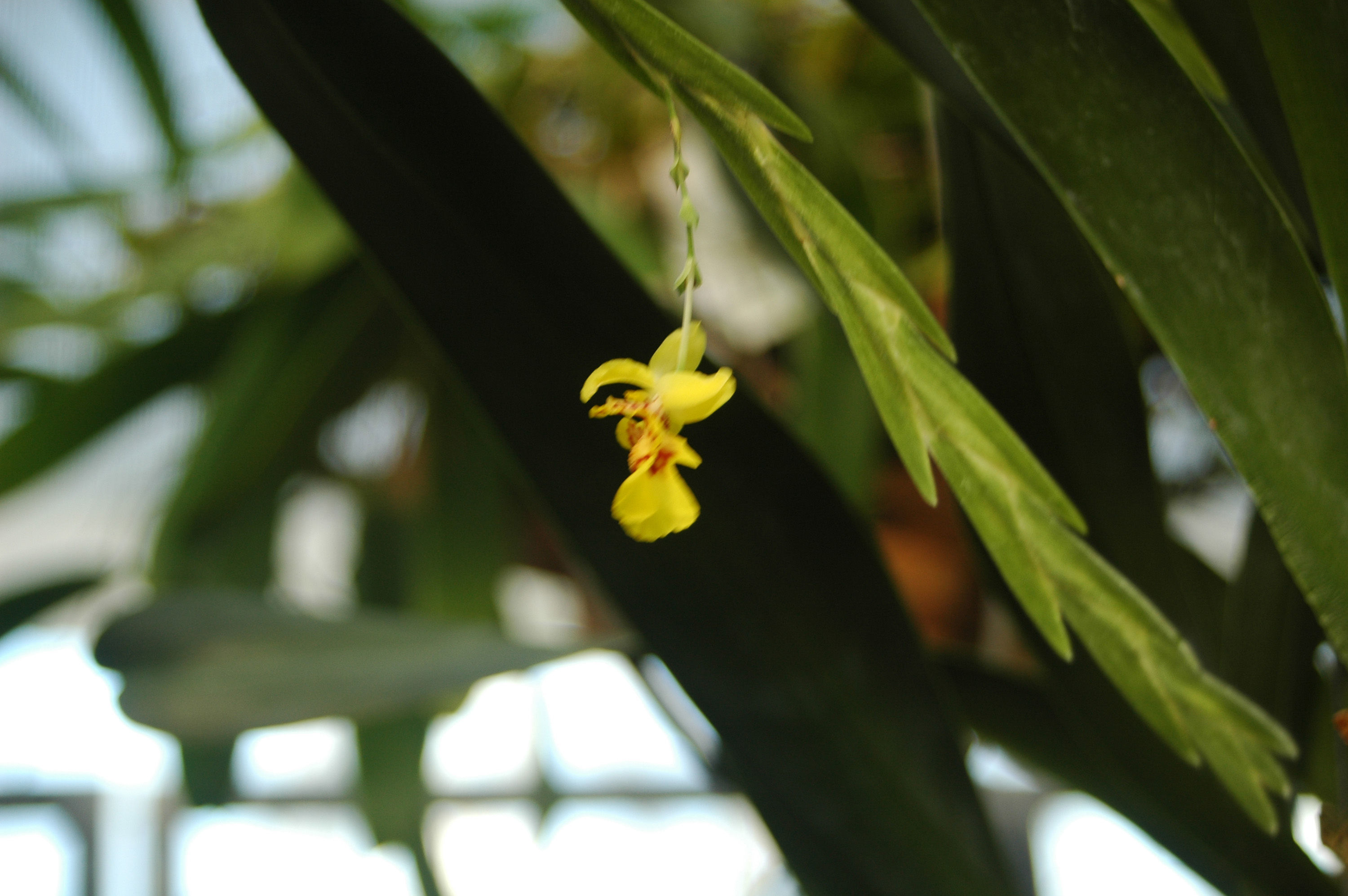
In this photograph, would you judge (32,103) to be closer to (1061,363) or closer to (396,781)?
(396,781)

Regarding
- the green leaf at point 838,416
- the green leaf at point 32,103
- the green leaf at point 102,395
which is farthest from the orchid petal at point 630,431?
the green leaf at point 32,103

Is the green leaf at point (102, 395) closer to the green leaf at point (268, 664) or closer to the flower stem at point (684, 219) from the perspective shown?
the green leaf at point (268, 664)

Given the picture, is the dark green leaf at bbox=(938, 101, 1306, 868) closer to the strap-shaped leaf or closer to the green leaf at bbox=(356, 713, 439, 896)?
the strap-shaped leaf

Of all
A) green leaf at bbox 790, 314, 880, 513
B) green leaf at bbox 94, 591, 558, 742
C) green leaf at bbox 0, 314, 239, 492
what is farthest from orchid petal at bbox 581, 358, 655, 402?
green leaf at bbox 0, 314, 239, 492

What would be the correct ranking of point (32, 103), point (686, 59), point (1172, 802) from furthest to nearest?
point (32, 103) < point (1172, 802) < point (686, 59)

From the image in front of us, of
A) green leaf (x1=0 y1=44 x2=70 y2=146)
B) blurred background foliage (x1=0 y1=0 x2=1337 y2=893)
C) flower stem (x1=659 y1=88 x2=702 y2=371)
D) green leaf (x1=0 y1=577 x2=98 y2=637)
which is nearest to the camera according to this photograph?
flower stem (x1=659 y1=88 x2=702 y2=371)

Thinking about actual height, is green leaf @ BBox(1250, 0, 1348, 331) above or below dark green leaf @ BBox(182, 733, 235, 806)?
below

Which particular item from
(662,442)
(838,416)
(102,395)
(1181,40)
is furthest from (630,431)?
(102,395)
